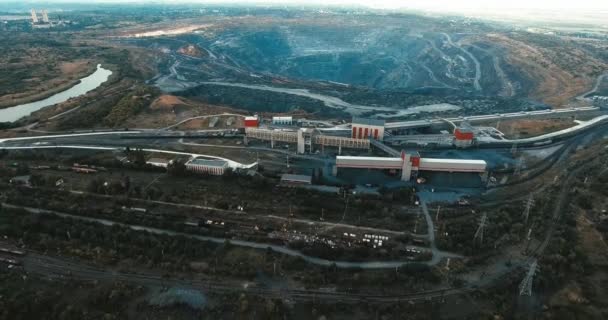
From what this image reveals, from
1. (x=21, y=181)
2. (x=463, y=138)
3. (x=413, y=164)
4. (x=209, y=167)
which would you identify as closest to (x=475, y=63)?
(x=463, y=138)

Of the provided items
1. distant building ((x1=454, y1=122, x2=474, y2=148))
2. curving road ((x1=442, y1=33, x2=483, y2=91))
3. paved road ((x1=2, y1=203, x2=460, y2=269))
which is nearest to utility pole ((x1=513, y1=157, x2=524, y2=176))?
distant building ((x1=454, y1=122, x2=474, y2=148))

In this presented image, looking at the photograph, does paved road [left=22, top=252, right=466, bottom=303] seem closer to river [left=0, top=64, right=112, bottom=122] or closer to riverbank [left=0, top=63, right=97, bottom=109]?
river [left=0, top=64, right=112, bottom=122]

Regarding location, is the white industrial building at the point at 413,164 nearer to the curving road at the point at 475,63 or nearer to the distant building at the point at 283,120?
the distant building at the point at 283,120

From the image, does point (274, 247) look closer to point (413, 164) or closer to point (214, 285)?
point (214, 285)

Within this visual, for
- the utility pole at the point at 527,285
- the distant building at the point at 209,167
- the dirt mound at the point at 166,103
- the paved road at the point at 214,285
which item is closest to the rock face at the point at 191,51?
the dirt mound at the point at 166,103

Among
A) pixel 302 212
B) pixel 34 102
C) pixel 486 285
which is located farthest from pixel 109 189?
pixel 34 102
